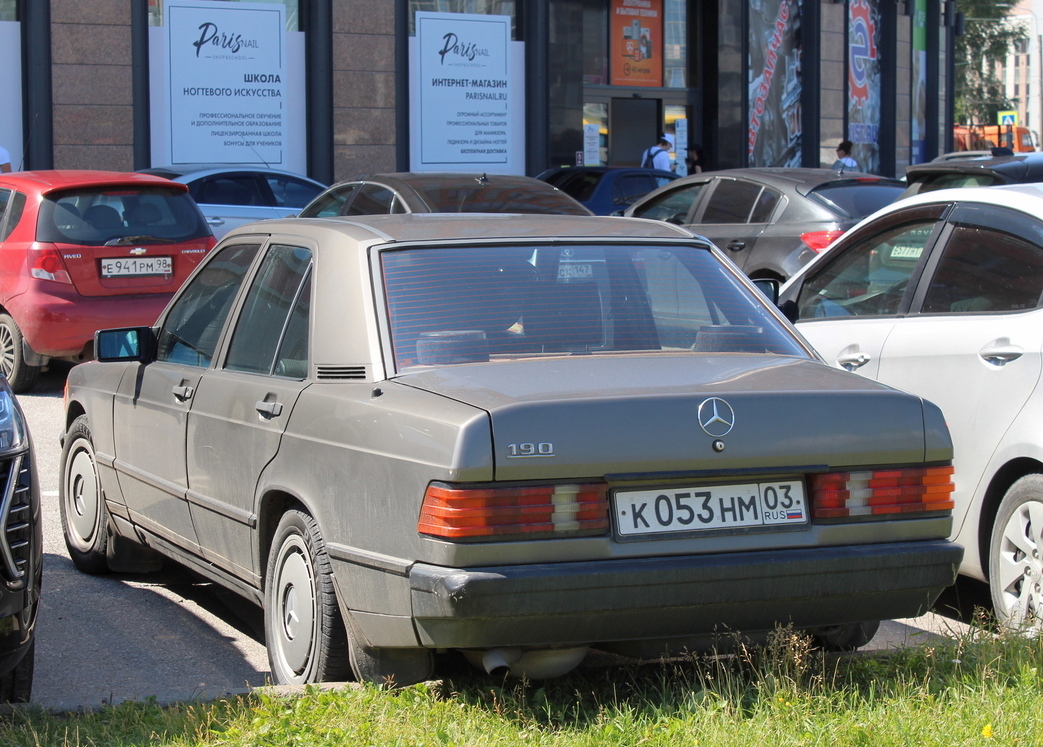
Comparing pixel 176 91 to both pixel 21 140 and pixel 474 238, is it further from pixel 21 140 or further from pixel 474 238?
pixel 474 238

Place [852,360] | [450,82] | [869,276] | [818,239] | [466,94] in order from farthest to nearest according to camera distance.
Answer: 1. [466,94]
2. [450,82]
3. [818,239]
4. [869,276]
5. [852,360]

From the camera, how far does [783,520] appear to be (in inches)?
147

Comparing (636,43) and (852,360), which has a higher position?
(636,43)

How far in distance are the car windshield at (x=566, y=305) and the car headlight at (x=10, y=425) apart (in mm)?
1127

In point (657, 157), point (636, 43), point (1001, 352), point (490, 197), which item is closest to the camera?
point (1001, 352)

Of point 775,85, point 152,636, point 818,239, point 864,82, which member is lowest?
point 152,636

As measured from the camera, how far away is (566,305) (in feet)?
14.1

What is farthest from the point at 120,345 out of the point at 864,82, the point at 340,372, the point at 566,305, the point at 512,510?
the point at 864,82

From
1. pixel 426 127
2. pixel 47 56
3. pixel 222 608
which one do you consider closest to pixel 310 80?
pixel 426 127

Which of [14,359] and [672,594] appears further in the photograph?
[14,359]

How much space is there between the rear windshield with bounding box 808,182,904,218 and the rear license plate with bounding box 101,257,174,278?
554 centimetres

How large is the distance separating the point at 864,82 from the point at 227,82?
563 inches

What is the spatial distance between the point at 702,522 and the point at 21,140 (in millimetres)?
15919

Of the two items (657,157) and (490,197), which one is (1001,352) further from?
(657,157)
